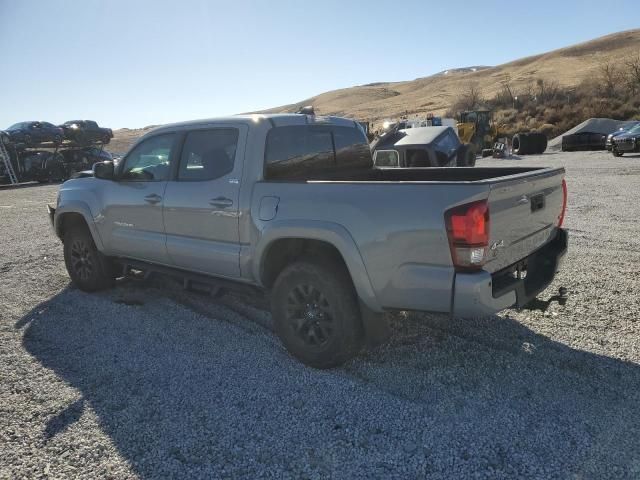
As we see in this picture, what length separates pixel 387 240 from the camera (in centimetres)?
301

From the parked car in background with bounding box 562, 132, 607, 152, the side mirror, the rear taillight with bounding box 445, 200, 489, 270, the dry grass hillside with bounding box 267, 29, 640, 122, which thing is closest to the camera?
the rear taillight with bounding box 445, 200, 489, 270

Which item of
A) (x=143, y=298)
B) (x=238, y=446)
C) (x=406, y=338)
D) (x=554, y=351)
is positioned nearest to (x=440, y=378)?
(x=406, y=338)

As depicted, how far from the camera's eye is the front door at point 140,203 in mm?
4547

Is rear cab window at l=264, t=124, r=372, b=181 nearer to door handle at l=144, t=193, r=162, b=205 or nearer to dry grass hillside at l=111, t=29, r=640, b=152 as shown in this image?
door handle at l=144, t=193, r=162, b=205

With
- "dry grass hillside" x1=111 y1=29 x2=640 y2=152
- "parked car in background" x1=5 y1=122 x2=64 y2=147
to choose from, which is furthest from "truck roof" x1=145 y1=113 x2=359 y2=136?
"dry grass hillside" x1=111 y1=29 x2=640 y2=152

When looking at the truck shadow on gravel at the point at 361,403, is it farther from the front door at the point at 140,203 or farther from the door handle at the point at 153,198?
the door handle at the point at 153,198

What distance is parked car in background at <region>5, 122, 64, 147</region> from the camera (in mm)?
23502

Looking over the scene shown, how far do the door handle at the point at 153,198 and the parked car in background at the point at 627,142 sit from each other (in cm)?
2062

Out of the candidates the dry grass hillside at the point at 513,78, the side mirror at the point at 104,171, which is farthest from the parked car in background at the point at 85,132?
the dry grass hillside at the point at 513,78

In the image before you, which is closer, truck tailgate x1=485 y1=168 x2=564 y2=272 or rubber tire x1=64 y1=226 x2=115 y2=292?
truck tailgate x1=485 y1=168 x2=564 y2=272

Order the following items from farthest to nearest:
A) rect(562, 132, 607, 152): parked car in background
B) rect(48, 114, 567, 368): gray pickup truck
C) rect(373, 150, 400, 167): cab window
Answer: rect(562, 132, 607, 152): parked car in background
rect(373, 150, 400, 167): cab window
rect(48, 114, 567, 368): gray pickup truck

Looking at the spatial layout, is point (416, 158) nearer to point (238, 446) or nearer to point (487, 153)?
point (238, 446)

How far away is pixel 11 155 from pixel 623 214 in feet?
81.8

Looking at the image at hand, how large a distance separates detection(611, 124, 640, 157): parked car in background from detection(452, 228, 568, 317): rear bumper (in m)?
19.4
